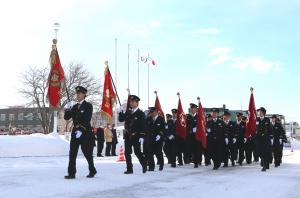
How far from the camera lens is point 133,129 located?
11.5m

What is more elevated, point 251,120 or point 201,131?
point 251,120

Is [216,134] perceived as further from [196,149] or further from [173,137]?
[173,137]

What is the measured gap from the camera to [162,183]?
31.8ft

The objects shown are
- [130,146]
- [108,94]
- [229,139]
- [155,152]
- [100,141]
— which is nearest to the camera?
[130,146]

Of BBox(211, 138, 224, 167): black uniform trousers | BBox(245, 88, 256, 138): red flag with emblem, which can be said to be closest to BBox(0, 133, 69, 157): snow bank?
BBox(211, 138, 224, 167): black uniform trousers

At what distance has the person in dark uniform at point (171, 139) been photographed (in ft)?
49.3

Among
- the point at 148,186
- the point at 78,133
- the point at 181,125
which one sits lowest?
the point at 148,186

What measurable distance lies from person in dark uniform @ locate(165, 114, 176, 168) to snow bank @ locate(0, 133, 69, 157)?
34.9ft

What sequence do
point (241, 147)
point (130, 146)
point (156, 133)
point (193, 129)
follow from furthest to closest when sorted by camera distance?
point (241, 147), point (193, 129), point (156, 133), point (130, 146)

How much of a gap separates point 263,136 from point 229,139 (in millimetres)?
2447

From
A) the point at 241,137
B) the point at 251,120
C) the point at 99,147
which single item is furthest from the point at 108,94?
the point at 99,147

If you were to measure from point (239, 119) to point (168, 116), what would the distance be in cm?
311

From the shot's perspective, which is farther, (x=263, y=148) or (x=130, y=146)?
(x=263, y=148)

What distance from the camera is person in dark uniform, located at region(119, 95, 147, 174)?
37.6ft
